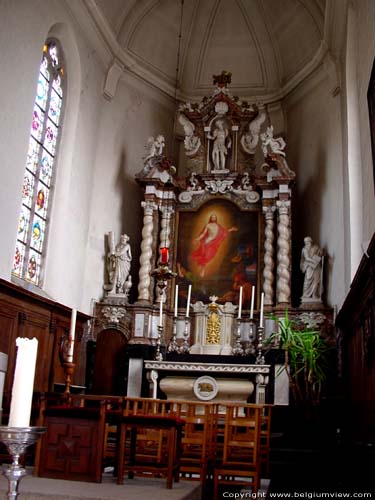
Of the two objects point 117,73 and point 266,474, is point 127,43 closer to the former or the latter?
point 117,73

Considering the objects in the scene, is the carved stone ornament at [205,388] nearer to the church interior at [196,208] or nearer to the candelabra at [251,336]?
the church interior at [196,208]

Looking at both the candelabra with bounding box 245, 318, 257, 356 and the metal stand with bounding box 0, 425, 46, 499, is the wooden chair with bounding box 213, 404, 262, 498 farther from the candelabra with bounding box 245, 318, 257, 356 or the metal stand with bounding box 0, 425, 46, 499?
the candelabra with bounding box 245, 318, 257, 356

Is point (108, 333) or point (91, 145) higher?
point (91, 145)

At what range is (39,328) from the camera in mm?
9539

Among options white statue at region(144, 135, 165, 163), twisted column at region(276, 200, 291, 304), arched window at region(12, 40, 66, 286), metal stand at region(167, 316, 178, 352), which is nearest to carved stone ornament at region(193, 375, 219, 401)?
metal stand at region(167, 316, 178, 352)

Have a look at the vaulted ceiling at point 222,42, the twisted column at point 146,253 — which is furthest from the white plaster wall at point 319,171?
the twisted column at point 146,253

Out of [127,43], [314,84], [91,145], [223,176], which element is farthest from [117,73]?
[314,84]

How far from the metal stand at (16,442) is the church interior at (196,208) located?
208 inches

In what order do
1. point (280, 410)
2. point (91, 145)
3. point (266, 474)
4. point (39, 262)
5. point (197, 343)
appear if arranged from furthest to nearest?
point (91, 145) < point (197, 343) < point (39, 262) < point (280, 410) < point (266, 474)

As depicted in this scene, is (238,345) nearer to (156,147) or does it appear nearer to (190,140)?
(156,147)

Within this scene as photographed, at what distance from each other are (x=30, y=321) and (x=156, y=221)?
373 cm

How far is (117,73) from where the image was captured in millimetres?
12742

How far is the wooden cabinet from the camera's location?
27.6ft

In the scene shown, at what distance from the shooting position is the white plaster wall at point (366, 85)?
7.29 metres
